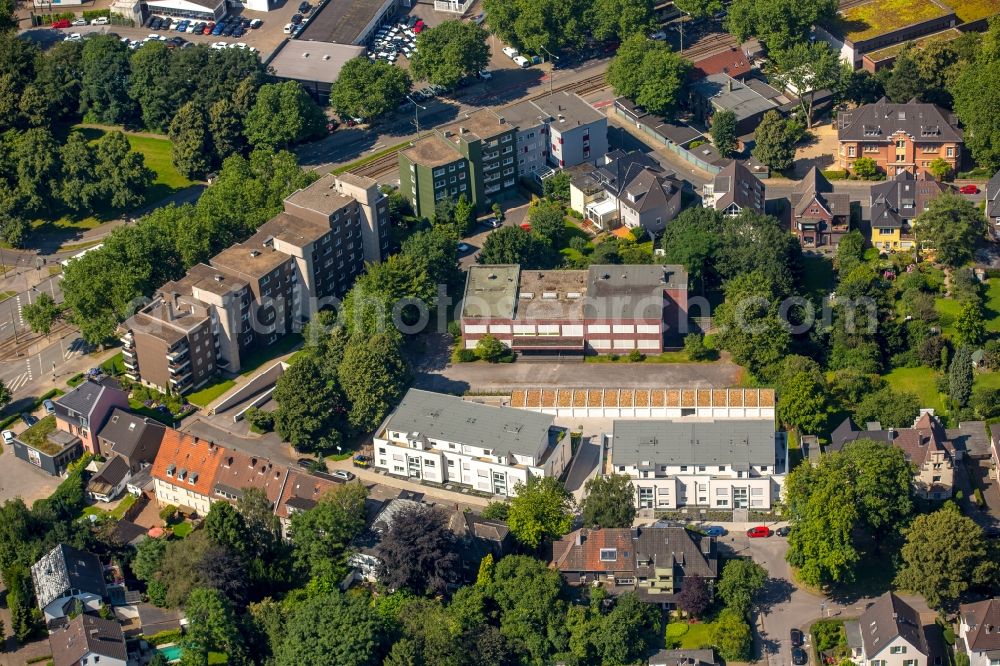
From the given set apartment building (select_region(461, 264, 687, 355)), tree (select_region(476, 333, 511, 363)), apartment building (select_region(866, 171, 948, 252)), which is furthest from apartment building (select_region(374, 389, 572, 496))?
apartment building (select_region(866, 171, 948, 252))

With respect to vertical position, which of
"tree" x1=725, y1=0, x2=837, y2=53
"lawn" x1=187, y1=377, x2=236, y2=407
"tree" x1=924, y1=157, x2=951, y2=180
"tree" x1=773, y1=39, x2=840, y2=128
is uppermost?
"tree" x1=725, y1=0, x2=837, y2=53

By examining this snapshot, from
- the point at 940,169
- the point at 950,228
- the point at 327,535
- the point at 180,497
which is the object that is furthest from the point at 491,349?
the point at 940,169

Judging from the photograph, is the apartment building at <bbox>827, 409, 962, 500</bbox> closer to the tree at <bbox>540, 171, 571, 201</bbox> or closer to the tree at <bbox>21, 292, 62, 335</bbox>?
the tree at <bbox>540, 171, 571, 201</bbox>

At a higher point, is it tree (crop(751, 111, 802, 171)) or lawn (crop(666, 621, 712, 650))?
tree (crop(751, 111, 802, 171))

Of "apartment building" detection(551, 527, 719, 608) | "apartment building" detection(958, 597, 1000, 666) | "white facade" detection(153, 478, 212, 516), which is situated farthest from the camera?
"white facade" detection(153, 478, 212, 516)

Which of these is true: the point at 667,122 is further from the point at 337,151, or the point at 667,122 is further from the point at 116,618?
the point at 116,618

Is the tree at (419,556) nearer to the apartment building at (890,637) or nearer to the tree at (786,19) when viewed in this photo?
the apartment building at (890,637)

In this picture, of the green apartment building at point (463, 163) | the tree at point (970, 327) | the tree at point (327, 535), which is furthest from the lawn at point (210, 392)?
the tree at point (970, 327)
